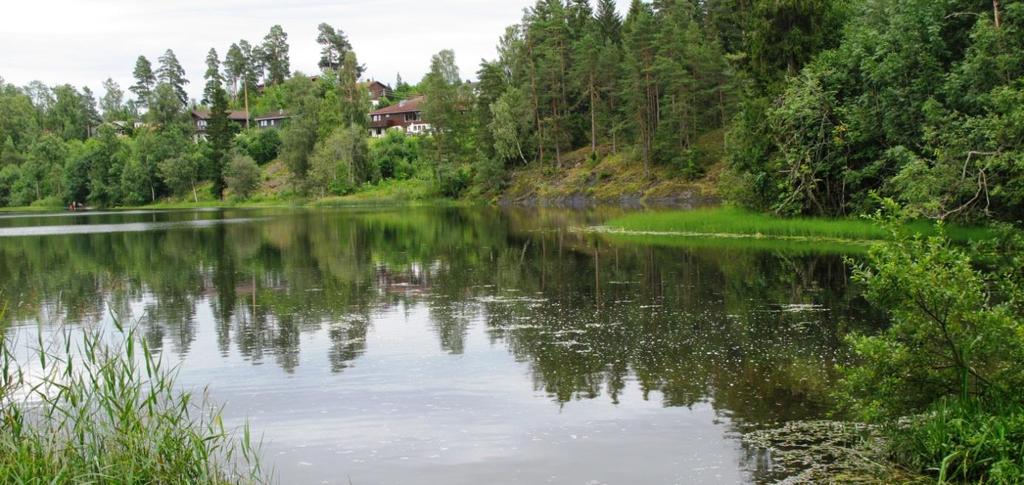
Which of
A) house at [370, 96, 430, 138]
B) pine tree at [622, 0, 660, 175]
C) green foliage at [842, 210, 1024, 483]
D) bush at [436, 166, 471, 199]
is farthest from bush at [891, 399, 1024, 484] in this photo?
house at [370, 96, 430, 138]

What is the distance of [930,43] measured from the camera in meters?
32.5

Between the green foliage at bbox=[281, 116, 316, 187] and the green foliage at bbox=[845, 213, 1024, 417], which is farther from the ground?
the green foliage at bbox=[281, 116, 316, 187]

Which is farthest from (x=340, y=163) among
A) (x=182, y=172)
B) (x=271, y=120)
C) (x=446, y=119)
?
(x=271, y=120)

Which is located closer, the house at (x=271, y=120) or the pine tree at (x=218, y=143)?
the pine tree at (x=218, y=143)

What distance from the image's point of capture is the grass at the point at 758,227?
33594 millimetres

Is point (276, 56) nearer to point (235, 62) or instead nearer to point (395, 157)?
point (235, 62)

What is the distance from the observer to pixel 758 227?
3903cm

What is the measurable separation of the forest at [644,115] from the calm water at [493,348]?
280 inches

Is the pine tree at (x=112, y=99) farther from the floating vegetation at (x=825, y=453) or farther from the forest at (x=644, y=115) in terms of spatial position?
the floating vegetation at (x=825, y=453)

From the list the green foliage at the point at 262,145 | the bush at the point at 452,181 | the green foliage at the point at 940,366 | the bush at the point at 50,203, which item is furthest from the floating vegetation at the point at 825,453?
the bush at the point at 50,203

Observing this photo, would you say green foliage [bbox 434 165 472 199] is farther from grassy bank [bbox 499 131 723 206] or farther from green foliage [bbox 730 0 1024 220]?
green foliage [bbox 730 0 1024 220]

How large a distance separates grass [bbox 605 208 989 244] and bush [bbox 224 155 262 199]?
77.9 metres

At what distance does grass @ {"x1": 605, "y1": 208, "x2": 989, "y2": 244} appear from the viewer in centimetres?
3359

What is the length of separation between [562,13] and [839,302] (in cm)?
7996
